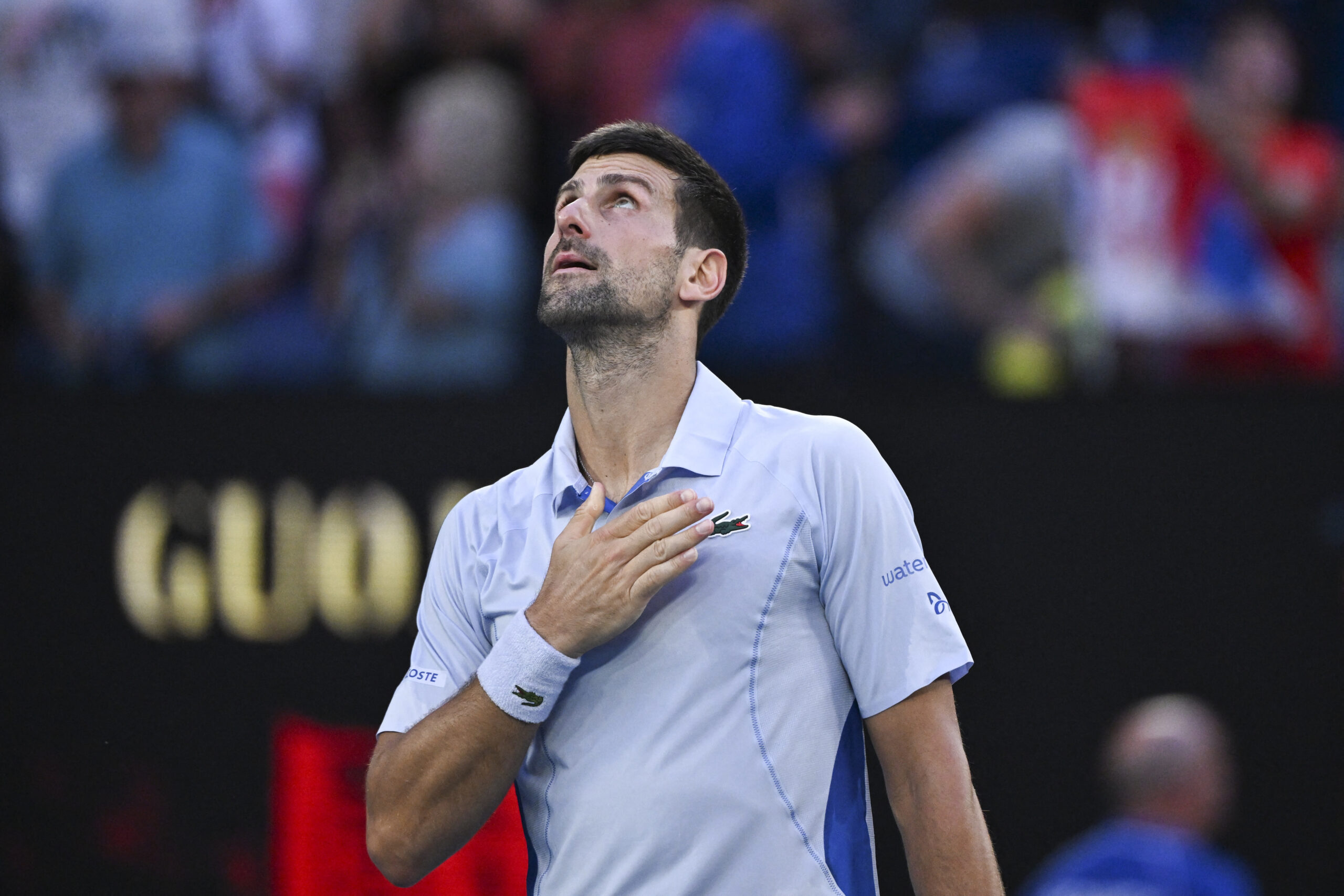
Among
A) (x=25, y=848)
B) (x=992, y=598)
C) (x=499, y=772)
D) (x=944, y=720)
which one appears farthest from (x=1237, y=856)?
(x=25, y=848)

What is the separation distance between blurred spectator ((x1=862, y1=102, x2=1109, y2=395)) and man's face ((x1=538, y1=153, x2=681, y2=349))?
211 cm

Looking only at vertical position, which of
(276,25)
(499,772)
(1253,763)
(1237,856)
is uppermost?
(276,25)

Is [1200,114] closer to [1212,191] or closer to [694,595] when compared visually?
[1212,191]

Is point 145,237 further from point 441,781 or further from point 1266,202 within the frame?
point 1266,202

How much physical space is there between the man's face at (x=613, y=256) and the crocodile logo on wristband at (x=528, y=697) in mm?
594

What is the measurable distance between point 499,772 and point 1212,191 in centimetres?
326

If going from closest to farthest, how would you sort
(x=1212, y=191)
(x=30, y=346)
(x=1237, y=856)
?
(x=1237, y=856) < (x=1212, y=191) < (x=30, y=346)

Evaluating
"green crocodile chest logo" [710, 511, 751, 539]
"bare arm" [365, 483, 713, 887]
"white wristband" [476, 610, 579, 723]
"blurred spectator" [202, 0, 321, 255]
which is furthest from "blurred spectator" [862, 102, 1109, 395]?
"white wristband" [476, 610, 579, 723]

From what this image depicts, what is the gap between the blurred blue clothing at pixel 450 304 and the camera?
4.68 meters

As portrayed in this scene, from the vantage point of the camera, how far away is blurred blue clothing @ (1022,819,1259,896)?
4.06 meters

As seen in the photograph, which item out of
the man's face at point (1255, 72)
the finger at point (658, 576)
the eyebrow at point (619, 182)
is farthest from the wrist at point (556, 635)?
the man's face at point (1255, 72)

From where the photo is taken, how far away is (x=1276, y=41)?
456cm

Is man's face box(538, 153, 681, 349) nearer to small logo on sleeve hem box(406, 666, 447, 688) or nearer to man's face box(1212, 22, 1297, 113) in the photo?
small logo on sleeve hem box(406, 666, 447, 688)

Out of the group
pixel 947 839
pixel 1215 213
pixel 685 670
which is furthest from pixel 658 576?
pixel 1215 213
